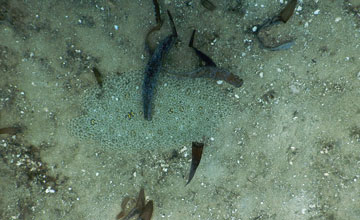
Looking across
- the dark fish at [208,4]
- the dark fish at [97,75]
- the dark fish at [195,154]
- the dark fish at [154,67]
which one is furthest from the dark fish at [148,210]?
the dark fish at [208,4]

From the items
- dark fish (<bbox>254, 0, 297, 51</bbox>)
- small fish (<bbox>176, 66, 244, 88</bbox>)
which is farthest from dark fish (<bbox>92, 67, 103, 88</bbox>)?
dark fish (<bbox>254, 0, 297, 51</bbox>)

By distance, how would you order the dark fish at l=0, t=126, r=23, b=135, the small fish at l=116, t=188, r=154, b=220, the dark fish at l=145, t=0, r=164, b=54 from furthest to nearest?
the small fish at l=116, t=188, r=154, b=220 < the dark fish at l=0, t=126, r=23, b=135 < the dark fish at l=145, t=0, r=164, b=54

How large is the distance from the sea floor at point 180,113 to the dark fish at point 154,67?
0.10m

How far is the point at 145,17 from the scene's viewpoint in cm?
275

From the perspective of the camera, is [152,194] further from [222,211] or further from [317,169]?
[317,169]

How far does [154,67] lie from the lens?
8.95ft

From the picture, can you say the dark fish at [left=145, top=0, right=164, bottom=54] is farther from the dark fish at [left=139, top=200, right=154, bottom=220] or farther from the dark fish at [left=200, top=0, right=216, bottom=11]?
the dark fish at [left=139, top=200, right=154, bottom=220]

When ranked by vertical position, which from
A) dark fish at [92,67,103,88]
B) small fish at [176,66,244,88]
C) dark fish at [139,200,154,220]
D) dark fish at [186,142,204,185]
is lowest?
dark fish at [139,200,154,220]

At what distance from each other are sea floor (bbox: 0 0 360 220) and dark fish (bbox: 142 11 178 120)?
0.10 meters

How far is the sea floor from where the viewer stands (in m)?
2.74

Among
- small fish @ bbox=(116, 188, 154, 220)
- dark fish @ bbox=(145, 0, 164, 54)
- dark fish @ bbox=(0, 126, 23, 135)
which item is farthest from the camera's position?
small fish @ bbox=(116, 188, 154, 220)

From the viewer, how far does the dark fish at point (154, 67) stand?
271cm

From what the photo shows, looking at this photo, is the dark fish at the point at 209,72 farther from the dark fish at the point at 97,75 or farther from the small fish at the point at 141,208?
the small fish at the point at 141,208

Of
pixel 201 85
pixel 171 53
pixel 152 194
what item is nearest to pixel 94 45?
pixel 171 53
